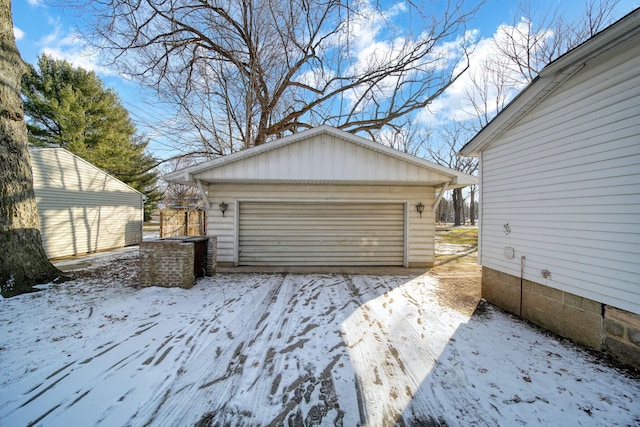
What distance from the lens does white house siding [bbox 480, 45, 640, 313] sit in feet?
8.46

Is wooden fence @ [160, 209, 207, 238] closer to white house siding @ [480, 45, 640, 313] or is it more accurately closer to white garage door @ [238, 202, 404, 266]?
white garage door @ [238, 202, 404, 266]

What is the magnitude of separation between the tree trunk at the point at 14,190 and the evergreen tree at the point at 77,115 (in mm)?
8410

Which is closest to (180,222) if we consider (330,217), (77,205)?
(77,205)

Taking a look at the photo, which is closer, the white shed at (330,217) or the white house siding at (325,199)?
the white shed at (330,217)

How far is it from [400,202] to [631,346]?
185 inches

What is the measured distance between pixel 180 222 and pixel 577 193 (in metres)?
15.6

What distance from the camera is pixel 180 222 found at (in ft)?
44.4

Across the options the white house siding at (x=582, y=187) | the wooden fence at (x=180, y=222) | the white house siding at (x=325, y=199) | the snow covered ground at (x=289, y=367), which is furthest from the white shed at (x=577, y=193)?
the wooden fence at (x=180, y=222)

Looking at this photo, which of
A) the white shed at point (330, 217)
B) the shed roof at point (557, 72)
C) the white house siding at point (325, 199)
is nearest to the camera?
the shed roof at point (557, 72)

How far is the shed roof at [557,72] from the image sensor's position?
7.96ft

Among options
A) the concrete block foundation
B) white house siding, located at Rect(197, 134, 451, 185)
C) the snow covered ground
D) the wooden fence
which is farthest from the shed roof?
the wooden fence

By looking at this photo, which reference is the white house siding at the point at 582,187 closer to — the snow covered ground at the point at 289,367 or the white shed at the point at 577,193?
the white shed at the point at 577,193

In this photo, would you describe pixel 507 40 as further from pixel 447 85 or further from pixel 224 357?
pixel 224 357

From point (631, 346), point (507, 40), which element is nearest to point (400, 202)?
point (631, 346)
